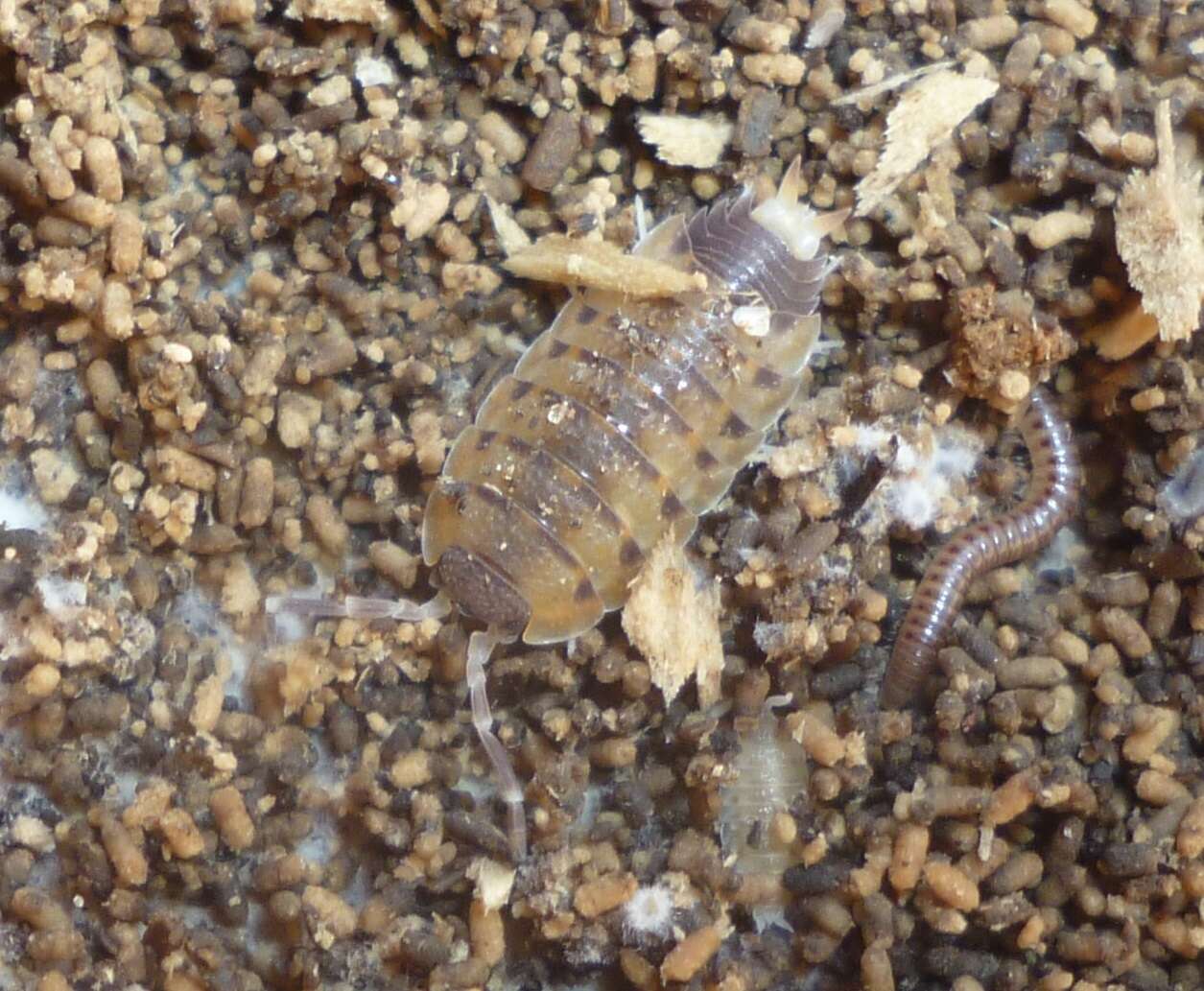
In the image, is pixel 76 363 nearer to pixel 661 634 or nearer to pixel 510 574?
pixel 510 574

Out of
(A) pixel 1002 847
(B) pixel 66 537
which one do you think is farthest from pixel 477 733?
(A) pixel 1002 847

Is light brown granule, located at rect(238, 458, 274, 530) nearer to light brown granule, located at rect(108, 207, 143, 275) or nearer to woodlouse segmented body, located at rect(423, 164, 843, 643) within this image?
woodlouse segmented body, located at rect(423, 164, 843, 643)

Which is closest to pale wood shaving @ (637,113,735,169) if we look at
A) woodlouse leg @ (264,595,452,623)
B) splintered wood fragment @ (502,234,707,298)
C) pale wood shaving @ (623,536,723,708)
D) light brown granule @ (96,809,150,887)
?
splintered wood fragment @ (502,234,707,298)

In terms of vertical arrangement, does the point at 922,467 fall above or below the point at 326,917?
above

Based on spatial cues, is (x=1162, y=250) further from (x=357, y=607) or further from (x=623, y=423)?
(x=357, y=607)

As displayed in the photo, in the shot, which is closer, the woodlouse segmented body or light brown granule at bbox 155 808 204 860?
light brown granule at bbox 155 808 204 860

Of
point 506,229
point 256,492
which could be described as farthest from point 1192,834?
point 256,492

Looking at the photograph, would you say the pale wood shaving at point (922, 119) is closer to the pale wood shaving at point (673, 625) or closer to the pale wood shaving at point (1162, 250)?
the pale wood shaving at point (1162, 250)
